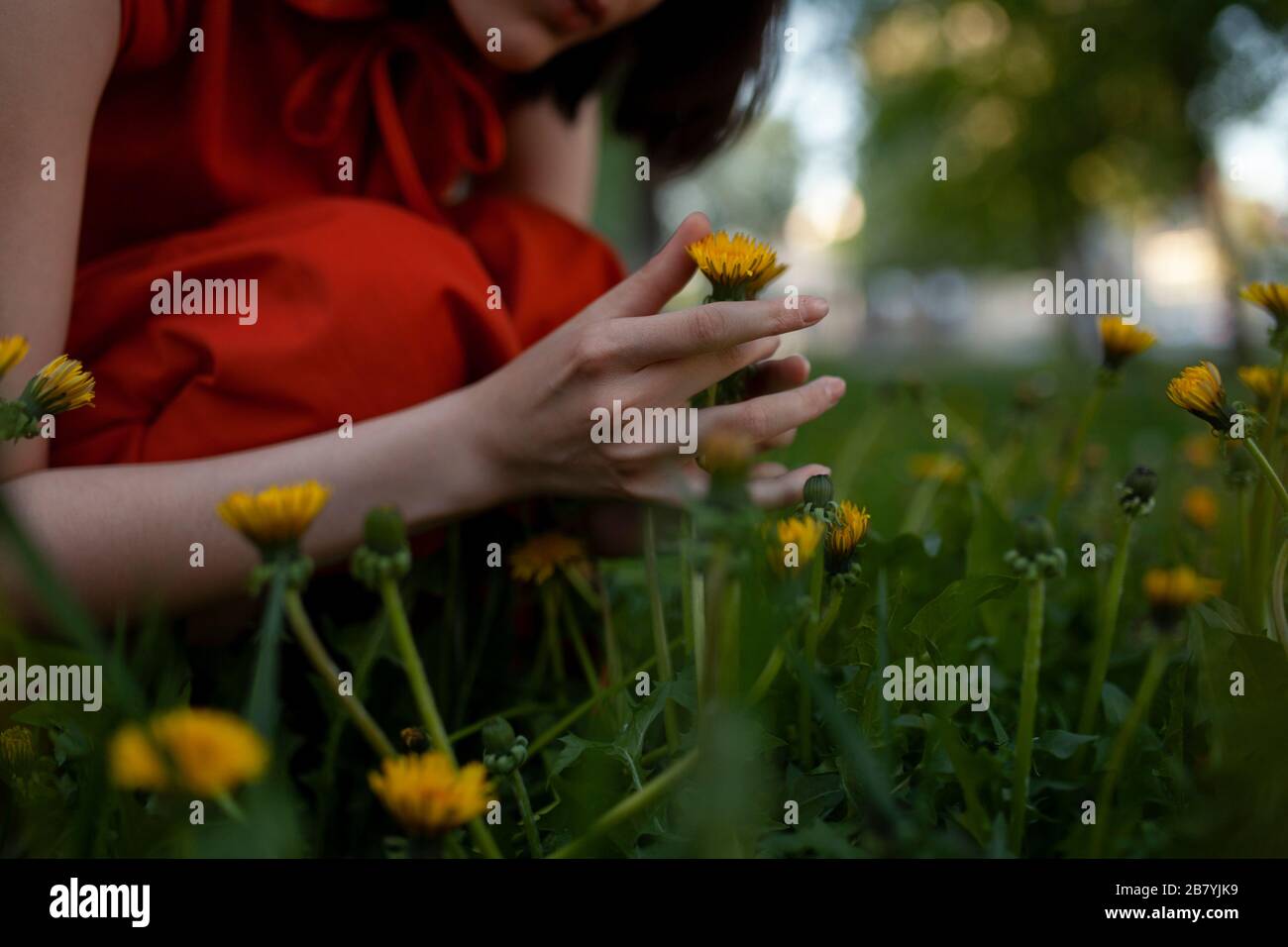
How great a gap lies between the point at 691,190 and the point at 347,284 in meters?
8.62

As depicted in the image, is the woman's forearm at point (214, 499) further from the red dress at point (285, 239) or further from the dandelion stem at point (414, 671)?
the dandelion stem at point (414, 671)

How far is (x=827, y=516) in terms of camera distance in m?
0.61

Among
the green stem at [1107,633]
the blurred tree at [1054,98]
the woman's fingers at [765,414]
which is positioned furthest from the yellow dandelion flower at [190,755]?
the blurred tree at [1054,98]

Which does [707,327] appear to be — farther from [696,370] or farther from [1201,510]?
[1201,510]

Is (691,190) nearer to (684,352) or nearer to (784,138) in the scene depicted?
(784,138)

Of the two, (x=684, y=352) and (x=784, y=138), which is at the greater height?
(x=784, y=138)

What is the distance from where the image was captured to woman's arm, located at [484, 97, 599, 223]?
1422mm

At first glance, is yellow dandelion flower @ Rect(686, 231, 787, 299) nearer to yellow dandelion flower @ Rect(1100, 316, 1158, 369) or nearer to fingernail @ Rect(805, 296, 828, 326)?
fingernail @ Rect(805, 296, 828, 326)

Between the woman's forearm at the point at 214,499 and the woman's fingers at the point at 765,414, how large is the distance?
18cm

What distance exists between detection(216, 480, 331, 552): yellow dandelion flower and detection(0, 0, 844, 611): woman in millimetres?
192

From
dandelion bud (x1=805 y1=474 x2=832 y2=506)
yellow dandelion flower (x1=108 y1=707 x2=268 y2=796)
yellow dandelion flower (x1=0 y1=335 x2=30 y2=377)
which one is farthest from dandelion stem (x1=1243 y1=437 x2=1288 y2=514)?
yellow dandelion flower (x1=0 y1=335 x2=30 y2=377)

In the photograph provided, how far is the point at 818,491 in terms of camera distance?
609 mm

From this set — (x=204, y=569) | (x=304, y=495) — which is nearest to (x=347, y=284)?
(x=204, y=569)

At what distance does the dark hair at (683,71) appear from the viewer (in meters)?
1.34
